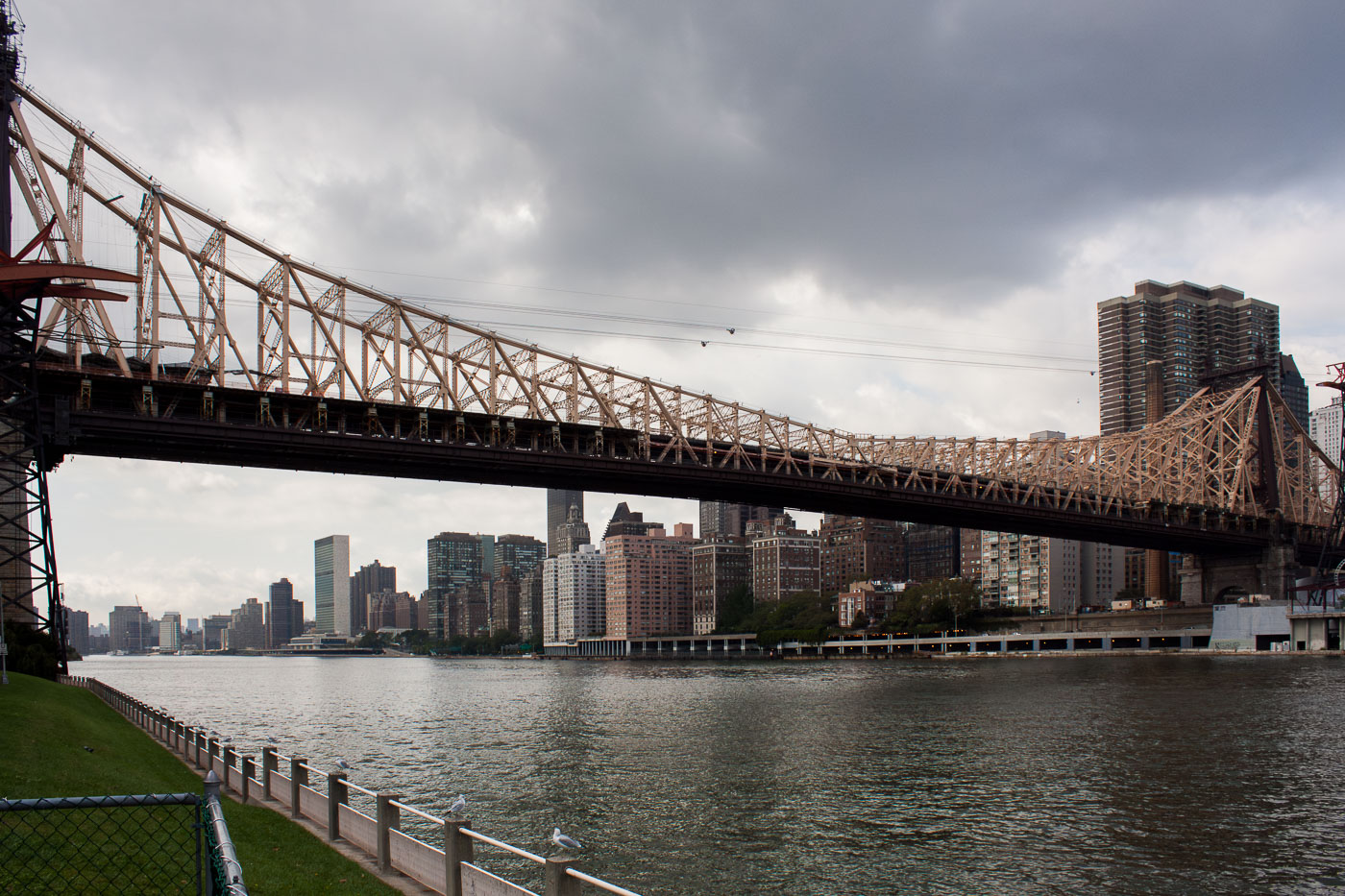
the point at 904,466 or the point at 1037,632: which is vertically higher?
the point at 904,466

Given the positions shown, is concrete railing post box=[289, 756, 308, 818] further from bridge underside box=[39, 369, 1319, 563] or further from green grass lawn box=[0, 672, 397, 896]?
bridge underside box=[39, 369, 1319, 563]

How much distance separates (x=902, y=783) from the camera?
101ft

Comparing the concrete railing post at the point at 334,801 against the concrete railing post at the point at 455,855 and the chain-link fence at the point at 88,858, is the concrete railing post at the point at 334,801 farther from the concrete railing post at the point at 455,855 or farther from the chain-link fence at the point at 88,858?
the concrete railing post at the point at 455,855

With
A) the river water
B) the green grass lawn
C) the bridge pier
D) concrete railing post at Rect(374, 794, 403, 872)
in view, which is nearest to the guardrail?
concrete railing post at Rect(374, 794, 403, 872)

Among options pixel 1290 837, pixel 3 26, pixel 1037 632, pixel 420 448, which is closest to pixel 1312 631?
pixel 1037 632

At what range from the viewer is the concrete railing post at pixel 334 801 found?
1761 cm

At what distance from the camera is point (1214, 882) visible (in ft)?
63.7

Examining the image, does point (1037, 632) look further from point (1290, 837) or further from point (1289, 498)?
point (1290, 837)

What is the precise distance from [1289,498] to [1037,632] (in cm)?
3943

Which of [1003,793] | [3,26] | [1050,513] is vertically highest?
[3,26]

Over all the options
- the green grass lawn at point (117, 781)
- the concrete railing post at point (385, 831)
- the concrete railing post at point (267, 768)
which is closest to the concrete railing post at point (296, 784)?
the green grass lawn at point (117, 781)

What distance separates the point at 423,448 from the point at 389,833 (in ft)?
163

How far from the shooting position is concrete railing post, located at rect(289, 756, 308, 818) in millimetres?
19781

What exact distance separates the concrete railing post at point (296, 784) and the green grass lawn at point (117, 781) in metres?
0.39
